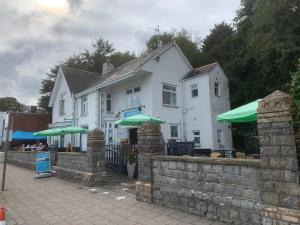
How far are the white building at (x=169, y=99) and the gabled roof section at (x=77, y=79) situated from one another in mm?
4033

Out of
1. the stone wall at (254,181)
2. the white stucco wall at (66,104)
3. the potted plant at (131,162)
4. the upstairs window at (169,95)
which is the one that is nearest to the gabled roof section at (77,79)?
the white stucco wall at (66,104)

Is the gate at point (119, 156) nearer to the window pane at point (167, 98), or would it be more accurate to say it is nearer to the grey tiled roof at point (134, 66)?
the grey tiled roof at point (134, 66)

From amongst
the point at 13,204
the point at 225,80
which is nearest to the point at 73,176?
the point at 13,204

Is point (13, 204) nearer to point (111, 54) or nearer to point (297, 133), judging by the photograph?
point (297, 133)

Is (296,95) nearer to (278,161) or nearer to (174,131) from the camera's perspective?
(278,161)

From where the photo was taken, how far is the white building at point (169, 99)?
19.9 metres

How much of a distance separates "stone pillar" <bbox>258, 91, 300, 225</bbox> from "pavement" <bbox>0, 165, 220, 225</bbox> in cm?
159

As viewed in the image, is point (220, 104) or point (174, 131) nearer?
point (174, 131)

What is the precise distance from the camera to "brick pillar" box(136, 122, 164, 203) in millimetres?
8719

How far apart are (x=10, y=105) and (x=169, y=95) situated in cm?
5694

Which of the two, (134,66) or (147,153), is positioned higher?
(134,66)

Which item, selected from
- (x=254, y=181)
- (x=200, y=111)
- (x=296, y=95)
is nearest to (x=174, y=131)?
(x=200, y=111)

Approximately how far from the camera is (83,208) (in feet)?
27.3

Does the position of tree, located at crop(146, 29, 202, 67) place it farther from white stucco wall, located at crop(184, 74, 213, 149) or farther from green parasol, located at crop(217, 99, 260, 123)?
green parasol, located at crop(217, 99, 260, 123)
